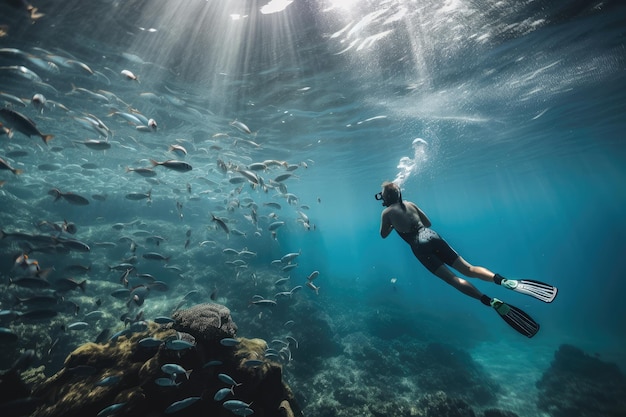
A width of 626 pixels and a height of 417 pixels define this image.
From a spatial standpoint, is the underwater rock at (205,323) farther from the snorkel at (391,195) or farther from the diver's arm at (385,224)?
the snorkel at (391,195)

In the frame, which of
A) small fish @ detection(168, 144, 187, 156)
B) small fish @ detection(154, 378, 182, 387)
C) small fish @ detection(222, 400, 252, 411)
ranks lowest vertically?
small fish @ detection(154, 378, 182, 387)

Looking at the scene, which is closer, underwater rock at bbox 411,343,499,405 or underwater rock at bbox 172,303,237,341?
underwater rock at bbox 172,303,237,341

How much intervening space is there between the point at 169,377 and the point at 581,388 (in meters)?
20.7

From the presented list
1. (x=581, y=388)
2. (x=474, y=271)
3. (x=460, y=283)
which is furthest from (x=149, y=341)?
(x=581, y=388)

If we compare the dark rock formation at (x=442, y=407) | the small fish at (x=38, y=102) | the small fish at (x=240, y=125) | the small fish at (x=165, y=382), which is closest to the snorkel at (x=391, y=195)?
the small fish at (x=240, y=125)

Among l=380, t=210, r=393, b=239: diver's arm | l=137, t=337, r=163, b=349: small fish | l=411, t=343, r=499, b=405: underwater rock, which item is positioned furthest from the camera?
l=411, t=343, r=499, b=405: underwater rock

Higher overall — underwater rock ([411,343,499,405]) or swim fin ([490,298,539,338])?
swim fin ([490,298,539,338])

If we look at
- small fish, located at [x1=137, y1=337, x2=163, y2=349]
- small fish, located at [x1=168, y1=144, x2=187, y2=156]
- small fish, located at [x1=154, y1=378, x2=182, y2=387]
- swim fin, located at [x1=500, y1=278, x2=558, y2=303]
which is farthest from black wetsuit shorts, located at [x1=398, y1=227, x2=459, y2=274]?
small fish, located at [x1=168, y1=144, x2=187, y2=156]

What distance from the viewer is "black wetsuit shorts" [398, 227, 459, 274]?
5438 millimetres

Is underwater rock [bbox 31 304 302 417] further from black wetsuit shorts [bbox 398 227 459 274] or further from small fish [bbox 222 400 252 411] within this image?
black wetsuit shorts [bbox 398 227 459 274]

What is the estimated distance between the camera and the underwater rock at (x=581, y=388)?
12.6 metres

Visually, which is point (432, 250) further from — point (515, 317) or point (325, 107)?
point (325, 107)

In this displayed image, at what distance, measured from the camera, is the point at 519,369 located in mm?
19906

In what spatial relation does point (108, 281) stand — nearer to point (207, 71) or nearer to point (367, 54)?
point (207, 71)
